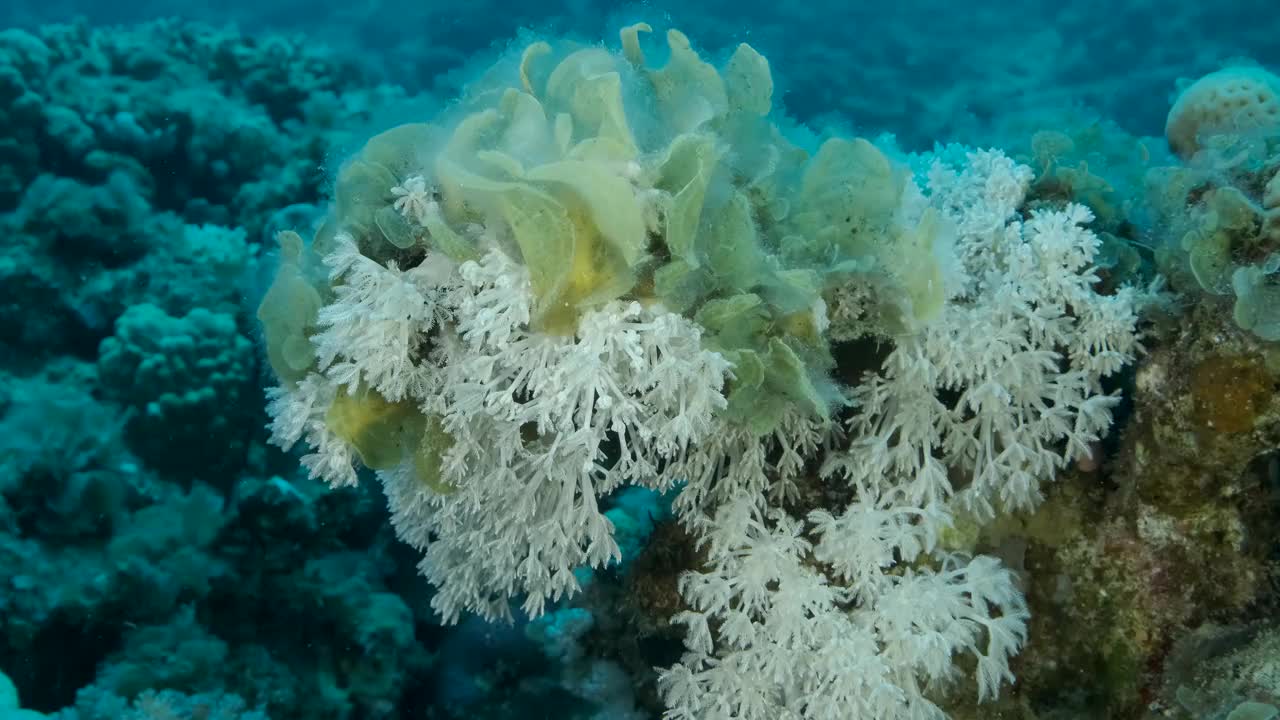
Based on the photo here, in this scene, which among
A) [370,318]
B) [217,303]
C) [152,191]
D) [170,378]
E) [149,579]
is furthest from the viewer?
[152,191]

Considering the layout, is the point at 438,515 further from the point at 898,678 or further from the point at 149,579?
the point at 149,579

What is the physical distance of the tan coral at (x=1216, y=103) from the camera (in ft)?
13.1

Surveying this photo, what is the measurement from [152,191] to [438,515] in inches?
286

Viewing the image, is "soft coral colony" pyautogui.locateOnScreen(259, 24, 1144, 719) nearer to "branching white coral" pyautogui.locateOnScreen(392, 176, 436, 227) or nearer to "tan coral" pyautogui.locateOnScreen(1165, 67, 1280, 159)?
"branching white coral" pyautogui.locateOnScreen(392, 176, 436, 227)

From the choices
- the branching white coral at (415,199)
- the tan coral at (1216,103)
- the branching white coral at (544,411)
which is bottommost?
the branching white coral at (544,411)

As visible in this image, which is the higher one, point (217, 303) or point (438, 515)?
point (217, 303)

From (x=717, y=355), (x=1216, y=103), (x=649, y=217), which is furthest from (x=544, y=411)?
(x=1216, y=103)

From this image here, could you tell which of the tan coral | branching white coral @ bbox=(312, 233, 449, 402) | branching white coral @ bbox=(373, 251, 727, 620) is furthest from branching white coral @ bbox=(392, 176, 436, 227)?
the tan coral

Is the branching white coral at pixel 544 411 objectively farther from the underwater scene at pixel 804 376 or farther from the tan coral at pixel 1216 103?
the tan coral at pixel 1216 103

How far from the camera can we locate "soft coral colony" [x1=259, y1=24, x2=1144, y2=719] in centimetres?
229

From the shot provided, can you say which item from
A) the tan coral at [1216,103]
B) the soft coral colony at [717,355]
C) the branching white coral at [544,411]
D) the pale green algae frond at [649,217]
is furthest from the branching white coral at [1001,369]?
the tan coral at [1216,103]

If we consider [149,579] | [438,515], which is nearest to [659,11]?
[438,515]

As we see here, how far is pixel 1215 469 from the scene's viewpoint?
263 centimetres

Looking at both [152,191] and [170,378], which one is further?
[152,191]
